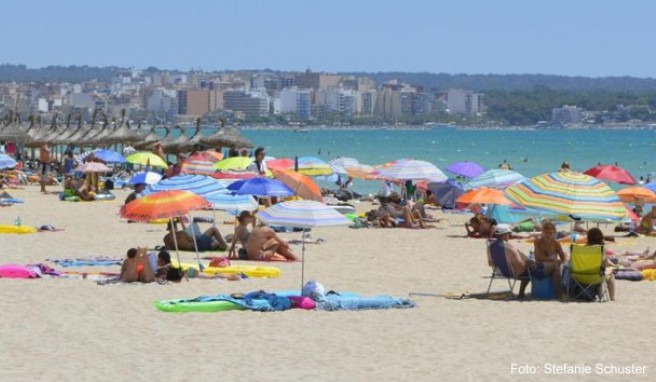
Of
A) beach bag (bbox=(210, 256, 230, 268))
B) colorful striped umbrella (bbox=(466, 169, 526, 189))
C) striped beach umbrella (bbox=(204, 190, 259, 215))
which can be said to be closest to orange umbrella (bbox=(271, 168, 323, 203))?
striped beach umbrella (bbox=(204, 190, 259, 215))

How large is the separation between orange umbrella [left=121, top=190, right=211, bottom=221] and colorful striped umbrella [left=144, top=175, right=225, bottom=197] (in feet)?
3.16

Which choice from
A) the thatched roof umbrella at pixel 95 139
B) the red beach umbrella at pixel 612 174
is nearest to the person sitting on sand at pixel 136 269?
the red beach umbrella at pixel 612 174

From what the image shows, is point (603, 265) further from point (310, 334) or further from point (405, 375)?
point (405, 375)

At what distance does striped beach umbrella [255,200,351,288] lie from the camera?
42.5 ft

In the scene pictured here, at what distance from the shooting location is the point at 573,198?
13336 mm

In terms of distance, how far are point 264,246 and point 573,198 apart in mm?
3939

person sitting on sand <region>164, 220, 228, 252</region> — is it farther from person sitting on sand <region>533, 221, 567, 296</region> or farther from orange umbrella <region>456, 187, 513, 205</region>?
person sitting on sand <region>533, 221, 567, 296</region>

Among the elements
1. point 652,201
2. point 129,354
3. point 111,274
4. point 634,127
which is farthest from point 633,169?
point 634,127

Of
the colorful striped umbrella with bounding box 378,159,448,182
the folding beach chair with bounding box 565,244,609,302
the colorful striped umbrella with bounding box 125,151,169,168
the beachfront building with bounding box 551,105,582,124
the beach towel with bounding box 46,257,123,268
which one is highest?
the folding beach chair with bounding box 565,244,609,302

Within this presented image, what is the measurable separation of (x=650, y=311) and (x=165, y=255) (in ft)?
15.3

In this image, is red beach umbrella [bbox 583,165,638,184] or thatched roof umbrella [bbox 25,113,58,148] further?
thatched roof umbrella [bbox 25,113,58,148]

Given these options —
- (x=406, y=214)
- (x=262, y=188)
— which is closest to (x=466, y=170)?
(x=406, y=214)

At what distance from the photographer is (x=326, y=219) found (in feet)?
42.6

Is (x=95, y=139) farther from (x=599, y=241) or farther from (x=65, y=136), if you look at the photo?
(x=599, y=241)
